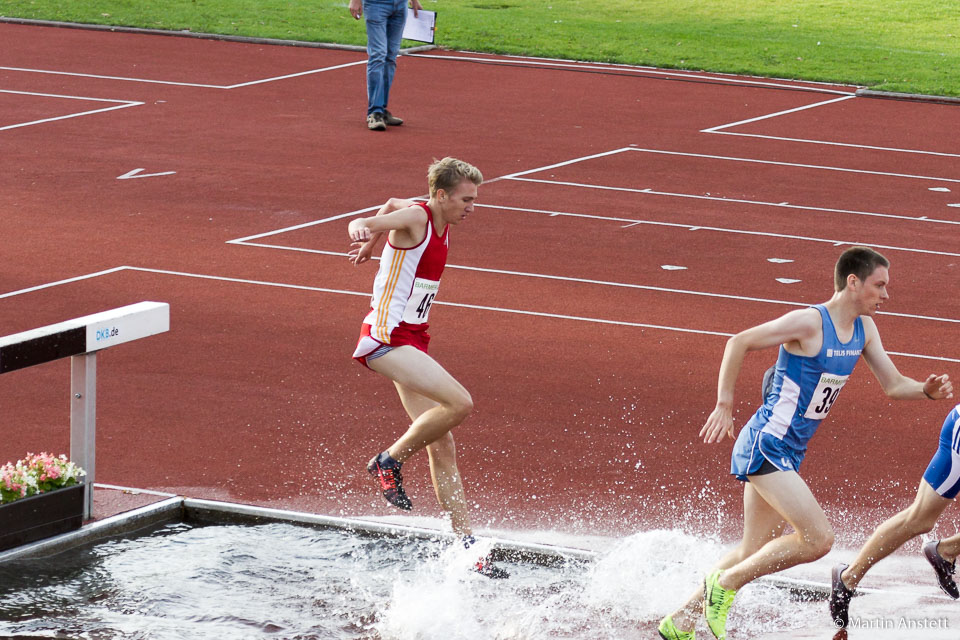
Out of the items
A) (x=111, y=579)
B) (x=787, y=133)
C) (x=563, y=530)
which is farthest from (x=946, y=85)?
(x=111, y=579)

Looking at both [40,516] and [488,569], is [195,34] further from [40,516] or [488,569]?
[488,569]

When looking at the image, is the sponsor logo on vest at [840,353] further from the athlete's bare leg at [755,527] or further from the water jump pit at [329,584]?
the water jump pit at [329,584]

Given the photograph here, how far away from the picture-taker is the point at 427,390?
7223 millimetres

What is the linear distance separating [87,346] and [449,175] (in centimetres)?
196

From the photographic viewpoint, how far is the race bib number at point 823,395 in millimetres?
6316

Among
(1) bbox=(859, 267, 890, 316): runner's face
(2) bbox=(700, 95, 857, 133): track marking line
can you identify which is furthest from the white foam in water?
(2) bbox=(700, 95, 857, 133): track marking line

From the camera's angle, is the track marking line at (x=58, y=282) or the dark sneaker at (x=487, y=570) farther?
the track marking line at (x=58, y=282)

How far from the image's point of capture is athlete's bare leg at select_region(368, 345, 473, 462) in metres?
7.20

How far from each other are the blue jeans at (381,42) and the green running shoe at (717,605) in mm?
13322

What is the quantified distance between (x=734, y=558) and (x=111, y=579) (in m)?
2.85

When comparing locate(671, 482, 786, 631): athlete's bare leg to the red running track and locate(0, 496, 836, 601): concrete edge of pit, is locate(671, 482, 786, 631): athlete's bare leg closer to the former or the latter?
locate(0, 496, 836, 601): concrete edge of pit

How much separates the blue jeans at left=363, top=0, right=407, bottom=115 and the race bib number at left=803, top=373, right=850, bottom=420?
1311cm

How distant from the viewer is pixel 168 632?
21.0 ft

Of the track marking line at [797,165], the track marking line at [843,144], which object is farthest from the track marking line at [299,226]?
the track marking line at [843,144]
